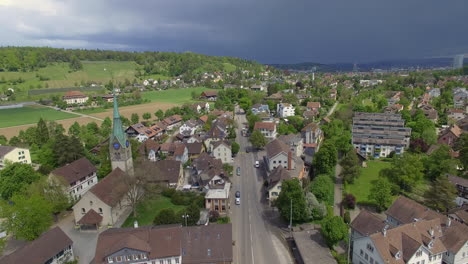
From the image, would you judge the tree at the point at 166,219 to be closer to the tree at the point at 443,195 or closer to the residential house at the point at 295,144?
the residential house at the point at 295,144

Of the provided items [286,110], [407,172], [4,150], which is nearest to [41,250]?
[4,150]

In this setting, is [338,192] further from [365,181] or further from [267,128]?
[267,128]

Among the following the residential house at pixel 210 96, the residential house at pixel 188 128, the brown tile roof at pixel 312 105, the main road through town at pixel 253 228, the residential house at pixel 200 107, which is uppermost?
the residential house at pixel 210 96

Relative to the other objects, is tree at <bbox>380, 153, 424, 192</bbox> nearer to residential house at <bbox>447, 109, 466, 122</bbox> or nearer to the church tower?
the church tower

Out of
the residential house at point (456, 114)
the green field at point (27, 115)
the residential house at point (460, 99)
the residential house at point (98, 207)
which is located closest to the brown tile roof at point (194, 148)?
the residential house at point (98, 207)

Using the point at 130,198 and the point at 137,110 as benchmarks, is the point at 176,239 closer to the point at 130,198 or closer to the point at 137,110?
the point at 130,198

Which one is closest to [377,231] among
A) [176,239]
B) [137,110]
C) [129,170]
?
[176,239]

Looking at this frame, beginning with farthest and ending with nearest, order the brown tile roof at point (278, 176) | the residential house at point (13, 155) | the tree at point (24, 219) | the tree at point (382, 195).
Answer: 1. the residential house at point (13, 155)
2. the brown tile roof at point (278, 176)
3. the tree at point (382, 195)
4. the tree at point (24, 219)

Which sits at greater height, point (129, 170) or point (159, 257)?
point (129, 170)
